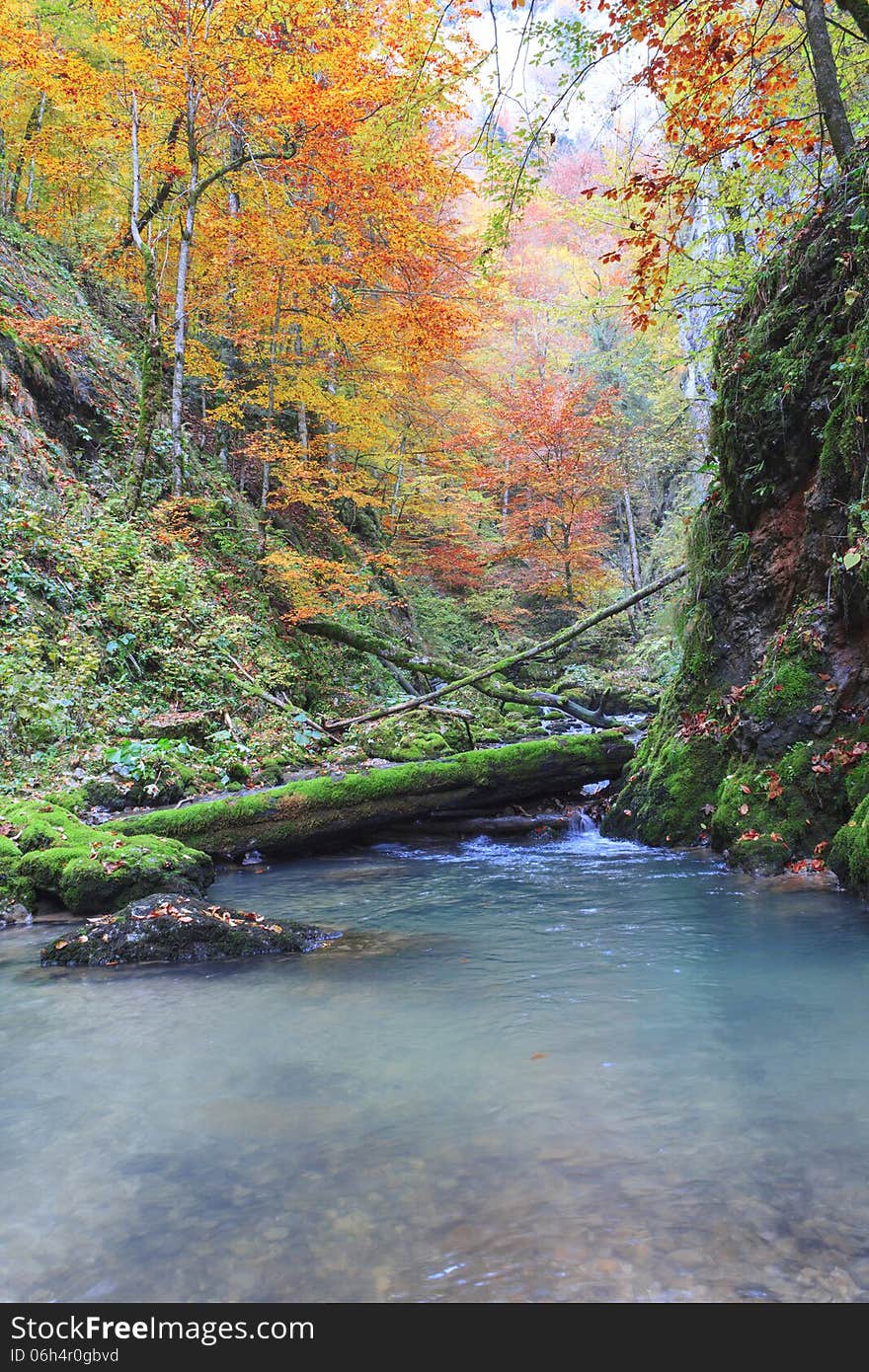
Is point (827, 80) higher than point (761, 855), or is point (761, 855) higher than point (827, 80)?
point (827, 80)

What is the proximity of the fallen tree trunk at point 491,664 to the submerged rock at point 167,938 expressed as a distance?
3.87 m

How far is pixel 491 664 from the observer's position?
392 inches

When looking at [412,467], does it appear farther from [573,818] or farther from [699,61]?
[699,61]

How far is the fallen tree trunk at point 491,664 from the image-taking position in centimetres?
883

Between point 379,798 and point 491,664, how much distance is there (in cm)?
286

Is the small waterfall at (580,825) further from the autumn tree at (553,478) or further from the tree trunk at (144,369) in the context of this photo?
the autumn tree at (553,478)

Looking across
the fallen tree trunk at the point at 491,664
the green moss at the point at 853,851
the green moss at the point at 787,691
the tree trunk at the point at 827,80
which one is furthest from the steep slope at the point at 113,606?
the tree trunk at the point at 827,80

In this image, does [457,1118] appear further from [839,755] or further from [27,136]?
[27,136]

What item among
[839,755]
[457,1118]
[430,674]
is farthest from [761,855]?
[430,674]

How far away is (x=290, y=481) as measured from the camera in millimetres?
13789

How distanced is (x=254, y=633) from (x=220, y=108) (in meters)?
8.41

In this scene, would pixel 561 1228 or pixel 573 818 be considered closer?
pixel 561 1228

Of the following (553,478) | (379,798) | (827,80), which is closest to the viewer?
(827,80)

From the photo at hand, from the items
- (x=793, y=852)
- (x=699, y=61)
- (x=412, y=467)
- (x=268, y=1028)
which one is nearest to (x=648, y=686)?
(x=412, y=467)
